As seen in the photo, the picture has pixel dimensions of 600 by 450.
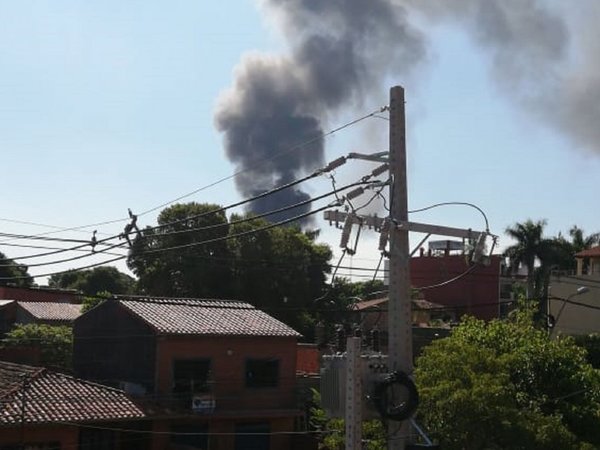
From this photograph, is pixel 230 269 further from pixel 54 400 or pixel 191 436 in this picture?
pixel 54 400

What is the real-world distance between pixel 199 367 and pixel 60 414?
346 inches

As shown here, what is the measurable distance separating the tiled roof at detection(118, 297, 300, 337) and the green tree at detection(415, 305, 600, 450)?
13.7 metres

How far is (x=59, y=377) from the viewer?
100 ft

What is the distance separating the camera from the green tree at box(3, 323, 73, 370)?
150ft

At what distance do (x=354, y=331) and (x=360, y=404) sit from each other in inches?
68.1

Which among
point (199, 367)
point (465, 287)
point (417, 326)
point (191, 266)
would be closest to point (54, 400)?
point (199, 367)

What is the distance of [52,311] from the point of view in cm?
6519

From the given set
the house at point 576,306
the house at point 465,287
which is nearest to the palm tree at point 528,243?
the house at point 465,287

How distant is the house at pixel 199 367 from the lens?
112 feet

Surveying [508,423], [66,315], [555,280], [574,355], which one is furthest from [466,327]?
[66,315]

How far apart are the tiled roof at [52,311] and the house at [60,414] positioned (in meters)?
31.5

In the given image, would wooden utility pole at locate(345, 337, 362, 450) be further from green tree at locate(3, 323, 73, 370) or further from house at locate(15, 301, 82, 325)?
house at locate(15, 301, 82, 325)

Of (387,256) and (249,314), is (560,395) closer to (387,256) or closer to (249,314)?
(387,256)

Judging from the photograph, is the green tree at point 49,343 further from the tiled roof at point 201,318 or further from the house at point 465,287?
the house at point 465,287
